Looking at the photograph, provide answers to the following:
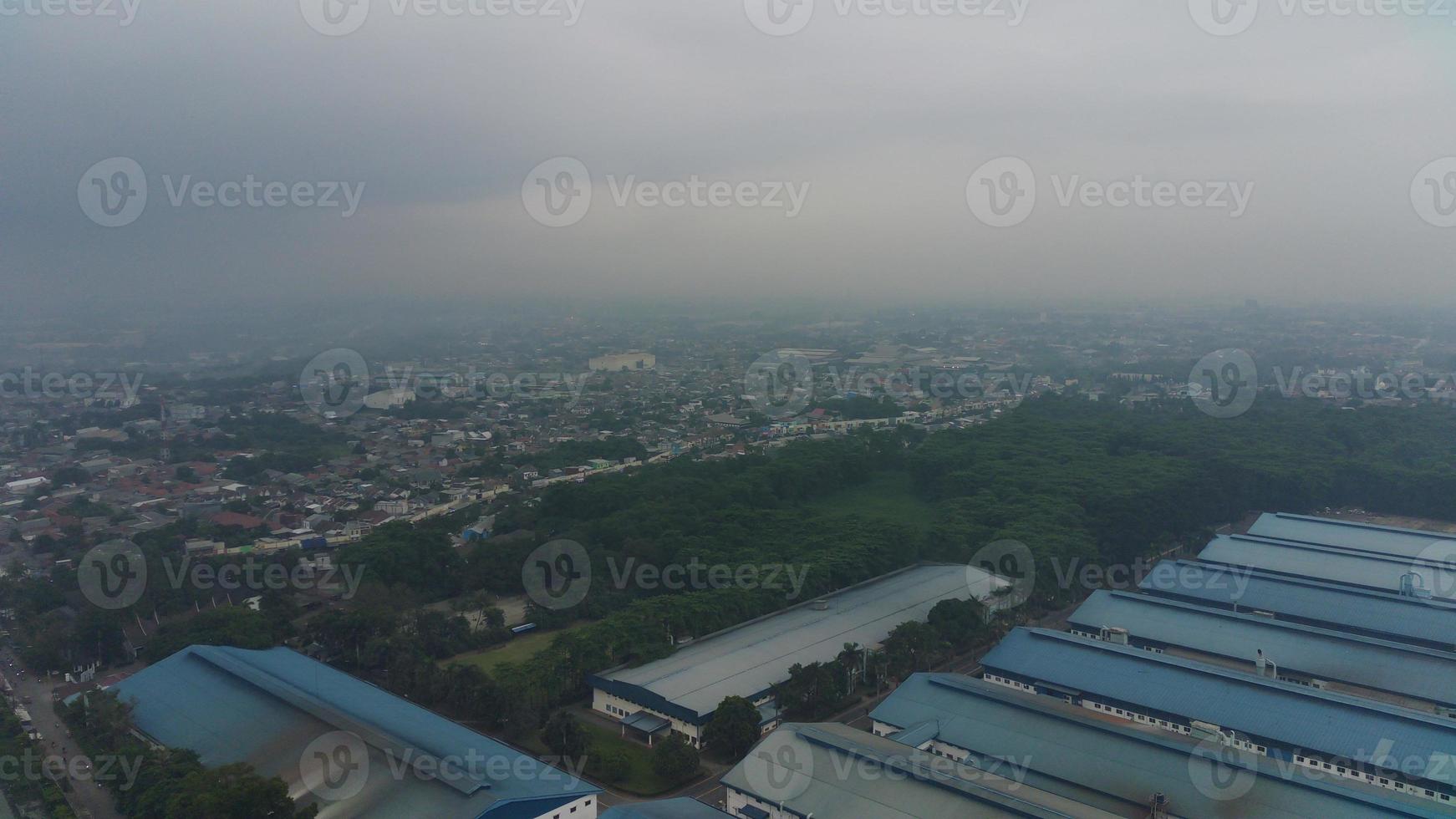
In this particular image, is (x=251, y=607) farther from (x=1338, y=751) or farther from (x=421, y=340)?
(x=421, y=340)

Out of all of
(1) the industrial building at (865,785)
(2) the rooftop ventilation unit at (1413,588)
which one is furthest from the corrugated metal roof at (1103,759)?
(2) the rooftop ventilation unit at (1413,588)

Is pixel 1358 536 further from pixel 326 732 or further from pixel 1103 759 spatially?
pixel 326 732

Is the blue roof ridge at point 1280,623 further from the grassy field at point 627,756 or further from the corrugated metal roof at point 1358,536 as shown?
the grassy field at point 627,756

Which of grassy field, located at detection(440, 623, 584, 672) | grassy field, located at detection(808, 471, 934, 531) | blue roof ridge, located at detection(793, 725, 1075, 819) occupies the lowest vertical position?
grassy field, located at detection(440, 623, 584, 672)

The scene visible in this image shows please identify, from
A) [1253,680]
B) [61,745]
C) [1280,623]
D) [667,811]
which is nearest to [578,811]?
[667,811]

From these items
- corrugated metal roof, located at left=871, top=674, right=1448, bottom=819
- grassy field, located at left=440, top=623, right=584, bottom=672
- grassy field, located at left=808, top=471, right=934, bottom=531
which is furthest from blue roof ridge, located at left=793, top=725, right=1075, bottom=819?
grassy field, located at left=808, top=471, right=934, bottom=531

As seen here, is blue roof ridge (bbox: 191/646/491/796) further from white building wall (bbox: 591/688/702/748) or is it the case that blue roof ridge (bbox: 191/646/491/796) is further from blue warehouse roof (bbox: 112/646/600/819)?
white building wall (bbox: 591/688/702/748)
